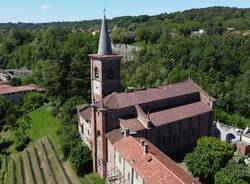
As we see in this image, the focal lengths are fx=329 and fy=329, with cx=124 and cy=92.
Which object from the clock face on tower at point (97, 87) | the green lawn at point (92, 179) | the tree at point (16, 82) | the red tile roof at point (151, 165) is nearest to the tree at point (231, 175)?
the red tile roof at point (151, 165)

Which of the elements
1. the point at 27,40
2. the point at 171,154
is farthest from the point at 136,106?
the point at 27,40

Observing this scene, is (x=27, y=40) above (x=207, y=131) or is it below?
above

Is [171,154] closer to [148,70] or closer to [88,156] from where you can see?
[88,156]

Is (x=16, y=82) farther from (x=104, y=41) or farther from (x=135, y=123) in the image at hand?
(x=135, y=123)

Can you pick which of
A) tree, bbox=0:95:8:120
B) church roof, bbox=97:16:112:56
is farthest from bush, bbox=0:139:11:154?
church roof, bbox=97:16:112:56

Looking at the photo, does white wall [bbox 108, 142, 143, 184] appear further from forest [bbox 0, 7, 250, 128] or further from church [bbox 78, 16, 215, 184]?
forest [bbox 0, 7, 250, 128]

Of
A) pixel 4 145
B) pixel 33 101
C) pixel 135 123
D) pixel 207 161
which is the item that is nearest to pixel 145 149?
pixel 135 123

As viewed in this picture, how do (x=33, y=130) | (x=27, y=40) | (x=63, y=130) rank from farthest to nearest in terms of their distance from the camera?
(x=27, y=40) < (x=33, y=130) < (x=63, y=130)
